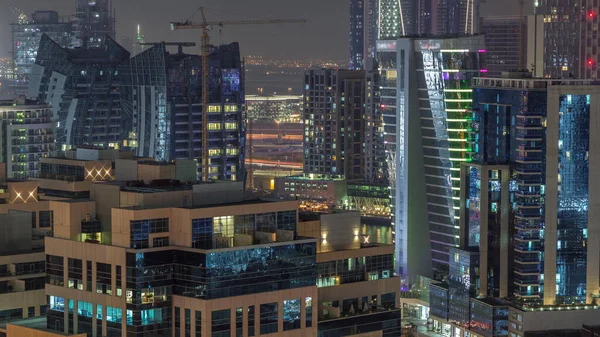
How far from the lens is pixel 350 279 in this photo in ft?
131

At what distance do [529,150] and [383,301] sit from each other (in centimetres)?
3216

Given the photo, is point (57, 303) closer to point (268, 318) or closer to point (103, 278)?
point (103, 278)

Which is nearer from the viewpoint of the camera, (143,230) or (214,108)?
(143,230)

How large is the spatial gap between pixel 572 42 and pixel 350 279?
5269 centimetres

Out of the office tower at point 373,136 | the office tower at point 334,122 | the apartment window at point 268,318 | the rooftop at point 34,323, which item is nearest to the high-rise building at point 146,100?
the office tower at point 334,122

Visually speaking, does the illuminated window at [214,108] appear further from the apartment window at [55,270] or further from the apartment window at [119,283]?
the apartment window at [119,283]

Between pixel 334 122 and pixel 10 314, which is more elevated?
pixel 334 122

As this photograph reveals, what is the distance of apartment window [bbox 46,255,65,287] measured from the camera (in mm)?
36250

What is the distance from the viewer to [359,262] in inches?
1580

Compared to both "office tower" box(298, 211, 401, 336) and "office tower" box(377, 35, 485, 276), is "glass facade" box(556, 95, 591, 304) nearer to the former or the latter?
"office tower" box(377, 35, 485, 276)

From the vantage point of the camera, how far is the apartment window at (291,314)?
1417 inches

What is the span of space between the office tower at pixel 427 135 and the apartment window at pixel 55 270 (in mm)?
50197

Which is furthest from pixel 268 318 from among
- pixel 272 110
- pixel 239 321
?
pixel 272 110

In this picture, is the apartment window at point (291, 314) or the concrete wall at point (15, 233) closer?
the apartment window at point (291, 314)
